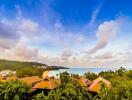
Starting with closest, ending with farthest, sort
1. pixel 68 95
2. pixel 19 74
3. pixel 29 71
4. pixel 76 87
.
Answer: pixel 68 95 < pixel 76 87 < pixel 19 74 < pixel 29 71

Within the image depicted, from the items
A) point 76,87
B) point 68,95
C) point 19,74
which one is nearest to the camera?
point 68,95

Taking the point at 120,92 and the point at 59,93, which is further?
the point at 120,92

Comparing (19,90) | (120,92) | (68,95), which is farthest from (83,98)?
(19,90)

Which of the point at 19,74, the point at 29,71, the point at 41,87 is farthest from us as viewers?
the point at 29,71

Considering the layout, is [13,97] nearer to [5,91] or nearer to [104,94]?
[5,91]

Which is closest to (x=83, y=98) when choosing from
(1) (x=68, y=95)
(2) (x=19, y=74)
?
(1) (x=68, y=95)

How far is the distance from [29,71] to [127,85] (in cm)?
6684

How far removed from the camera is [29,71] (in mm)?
94750

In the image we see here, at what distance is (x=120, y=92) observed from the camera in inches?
1292

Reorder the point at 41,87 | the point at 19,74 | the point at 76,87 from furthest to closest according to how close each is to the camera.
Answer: the point at 19,74 < the point at 41,87 < the point at 76,87

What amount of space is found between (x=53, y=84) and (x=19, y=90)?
18296mm

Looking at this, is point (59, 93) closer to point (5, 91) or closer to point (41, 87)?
point (5, 91)

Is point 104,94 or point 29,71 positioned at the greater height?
point 29,71

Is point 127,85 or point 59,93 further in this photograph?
point 127,85
